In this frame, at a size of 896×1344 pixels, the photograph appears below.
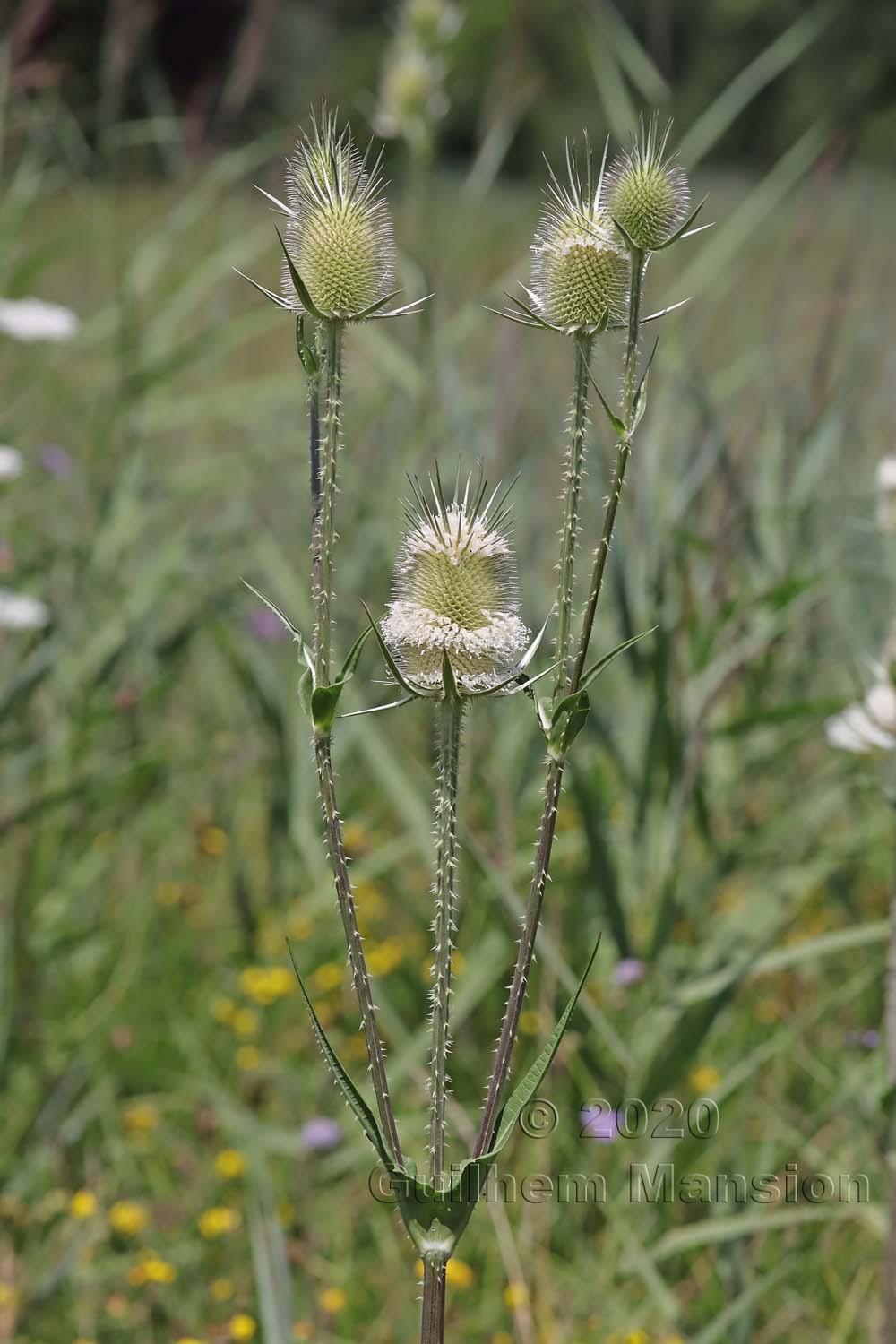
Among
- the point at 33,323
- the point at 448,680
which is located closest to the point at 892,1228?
the point at 448,680

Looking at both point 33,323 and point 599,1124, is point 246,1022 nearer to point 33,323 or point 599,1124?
point 599,1124

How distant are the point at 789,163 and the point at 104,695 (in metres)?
1.36

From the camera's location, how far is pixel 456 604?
77 cm

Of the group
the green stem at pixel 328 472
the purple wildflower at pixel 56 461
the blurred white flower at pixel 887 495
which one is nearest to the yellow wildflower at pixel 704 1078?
the blurred white flower at pixel 887 495

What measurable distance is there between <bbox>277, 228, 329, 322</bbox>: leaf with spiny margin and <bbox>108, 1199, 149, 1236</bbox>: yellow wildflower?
122 cm

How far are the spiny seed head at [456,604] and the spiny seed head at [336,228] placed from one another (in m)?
0.11

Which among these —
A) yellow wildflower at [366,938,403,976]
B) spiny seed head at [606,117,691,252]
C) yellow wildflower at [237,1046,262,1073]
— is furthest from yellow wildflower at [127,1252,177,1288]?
spiny seed head at [606,117,691,252]

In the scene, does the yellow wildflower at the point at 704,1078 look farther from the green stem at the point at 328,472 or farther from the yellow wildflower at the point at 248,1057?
the green stem at the point at 328,472

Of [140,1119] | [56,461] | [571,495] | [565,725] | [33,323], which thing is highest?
[33,323]

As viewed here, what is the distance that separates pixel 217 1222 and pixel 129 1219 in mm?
99

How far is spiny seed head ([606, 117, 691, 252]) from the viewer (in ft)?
2.40

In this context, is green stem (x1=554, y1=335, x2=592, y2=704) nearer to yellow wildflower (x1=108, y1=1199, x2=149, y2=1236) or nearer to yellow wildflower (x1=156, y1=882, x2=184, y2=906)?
yellow wildflower (x1=108, y1=1199, x2=149, y2=1236)

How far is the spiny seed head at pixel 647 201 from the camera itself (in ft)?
2.40

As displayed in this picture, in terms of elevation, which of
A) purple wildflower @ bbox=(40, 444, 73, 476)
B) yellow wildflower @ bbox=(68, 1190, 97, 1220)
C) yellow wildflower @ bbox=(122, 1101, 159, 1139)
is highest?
purple wildflower @ bbox=(40, 444, 73, 476)
